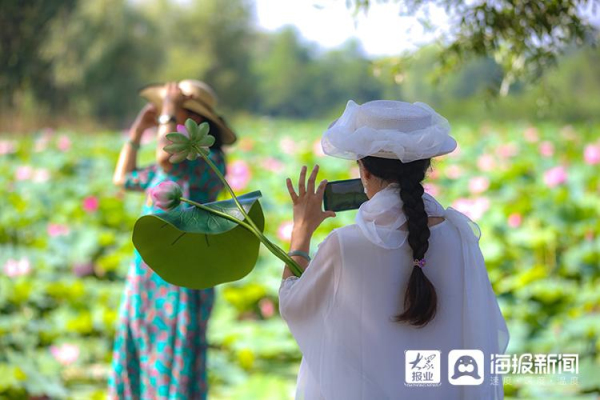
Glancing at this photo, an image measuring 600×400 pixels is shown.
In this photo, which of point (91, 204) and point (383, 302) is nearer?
point (383, 302)

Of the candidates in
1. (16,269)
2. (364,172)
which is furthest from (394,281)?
(16,269)

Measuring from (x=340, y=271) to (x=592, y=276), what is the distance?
327 cm

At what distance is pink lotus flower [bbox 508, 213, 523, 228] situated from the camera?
4723mm

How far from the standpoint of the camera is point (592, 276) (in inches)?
162

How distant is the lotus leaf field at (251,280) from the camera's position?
308 cm

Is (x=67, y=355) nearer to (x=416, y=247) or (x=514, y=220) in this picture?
(x=416, y=247)

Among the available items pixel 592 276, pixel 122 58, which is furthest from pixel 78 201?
pixel 122 58

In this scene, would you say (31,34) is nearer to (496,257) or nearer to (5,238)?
(5,238)

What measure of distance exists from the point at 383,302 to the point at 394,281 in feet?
0.12

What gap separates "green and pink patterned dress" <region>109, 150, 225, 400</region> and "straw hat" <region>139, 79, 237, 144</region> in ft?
0.22

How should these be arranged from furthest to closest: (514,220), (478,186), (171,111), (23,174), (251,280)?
(23,174), (478,186), (514,220), (251,280), (171,111)

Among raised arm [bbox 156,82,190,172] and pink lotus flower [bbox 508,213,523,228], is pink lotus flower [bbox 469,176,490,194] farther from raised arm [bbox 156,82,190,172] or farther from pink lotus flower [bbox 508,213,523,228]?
raised arm [bbox 156,82,190,172]

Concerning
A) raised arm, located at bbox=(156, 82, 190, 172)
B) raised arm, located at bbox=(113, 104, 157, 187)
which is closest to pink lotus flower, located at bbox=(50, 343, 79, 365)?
raised arm, located at bbox=(113, 104, 157, 187)

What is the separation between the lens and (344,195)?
134 centimetres
